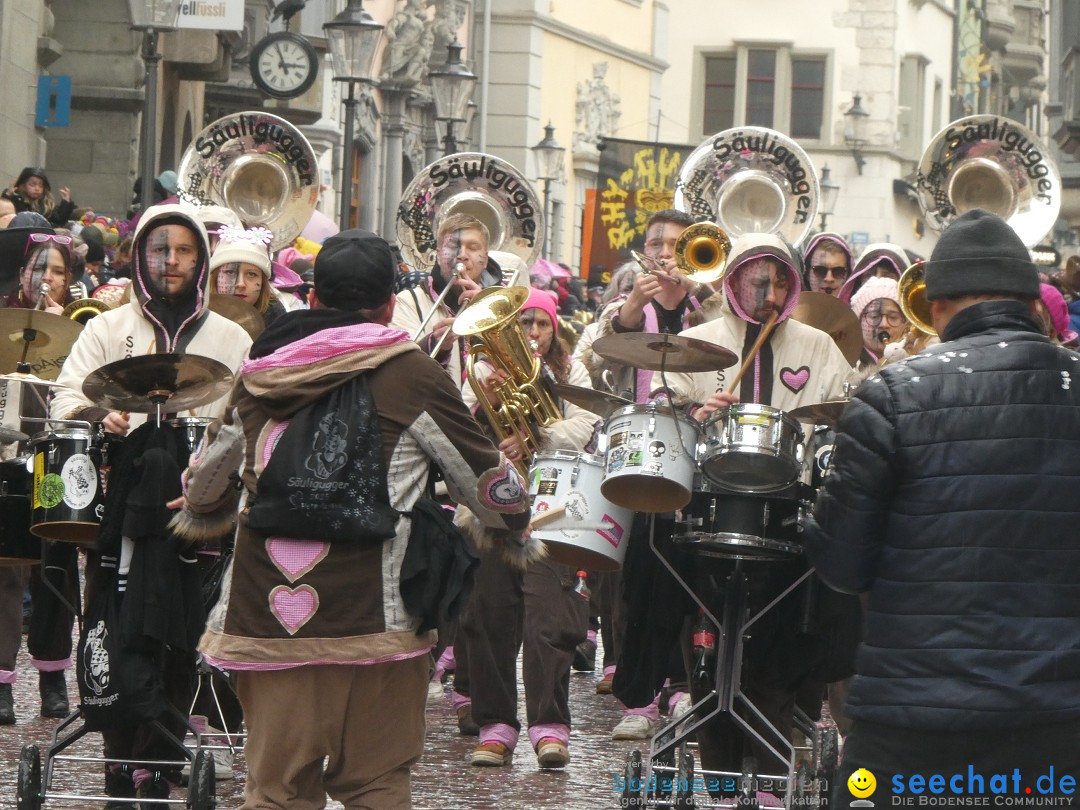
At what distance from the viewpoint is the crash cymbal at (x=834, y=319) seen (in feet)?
31.7

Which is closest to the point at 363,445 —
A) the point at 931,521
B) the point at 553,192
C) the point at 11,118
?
the point at 931,521

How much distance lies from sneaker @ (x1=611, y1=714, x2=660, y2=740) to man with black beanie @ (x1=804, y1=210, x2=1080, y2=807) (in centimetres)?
415

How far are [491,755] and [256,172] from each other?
19.1ft

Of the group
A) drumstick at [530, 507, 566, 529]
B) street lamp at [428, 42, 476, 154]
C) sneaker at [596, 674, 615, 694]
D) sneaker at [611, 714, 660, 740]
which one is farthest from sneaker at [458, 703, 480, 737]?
street lamp at [428, 42, 476, 154]

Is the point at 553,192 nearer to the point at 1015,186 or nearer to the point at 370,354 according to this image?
the point at 1015,186

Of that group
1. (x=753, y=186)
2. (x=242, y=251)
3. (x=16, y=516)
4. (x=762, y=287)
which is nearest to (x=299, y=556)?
(x=16, y=516)

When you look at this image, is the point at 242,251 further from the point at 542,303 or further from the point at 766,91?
the point at 766,91

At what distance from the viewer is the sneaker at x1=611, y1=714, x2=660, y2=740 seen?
9.06 metres

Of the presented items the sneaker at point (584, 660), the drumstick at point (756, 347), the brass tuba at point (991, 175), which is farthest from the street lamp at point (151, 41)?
the drumstick at point (756, 347)

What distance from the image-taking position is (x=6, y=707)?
8727mm

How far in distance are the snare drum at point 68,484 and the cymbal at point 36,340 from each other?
155 centimetres

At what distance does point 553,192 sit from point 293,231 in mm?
27425

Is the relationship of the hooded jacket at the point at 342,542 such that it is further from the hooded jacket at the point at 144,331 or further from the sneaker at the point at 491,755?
the sneaker at the point at 491,755

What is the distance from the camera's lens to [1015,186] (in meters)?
13.1
